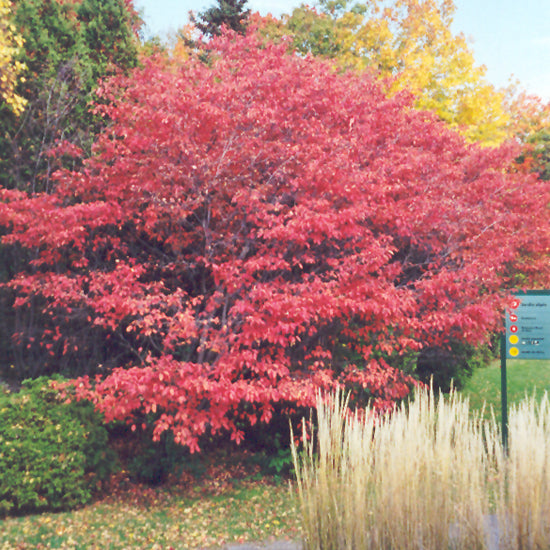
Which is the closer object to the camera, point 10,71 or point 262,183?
point 262,183

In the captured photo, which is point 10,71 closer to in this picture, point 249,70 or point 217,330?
point 249,70

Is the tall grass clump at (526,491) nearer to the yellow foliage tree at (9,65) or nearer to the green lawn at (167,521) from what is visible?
the green lawn at (167,521)

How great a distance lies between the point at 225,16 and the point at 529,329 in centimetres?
1743

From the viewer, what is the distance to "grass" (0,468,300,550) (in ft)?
19.2

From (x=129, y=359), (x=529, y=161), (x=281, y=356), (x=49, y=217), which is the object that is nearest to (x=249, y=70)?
(x=49, y=217)

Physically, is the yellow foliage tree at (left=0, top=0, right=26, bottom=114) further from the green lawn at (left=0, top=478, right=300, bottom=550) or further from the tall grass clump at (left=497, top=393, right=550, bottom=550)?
the tall grass clump at (left=497, top=393, right=550, bottom=550)

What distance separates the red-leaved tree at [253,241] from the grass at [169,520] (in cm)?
84

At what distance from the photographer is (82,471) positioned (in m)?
6.80

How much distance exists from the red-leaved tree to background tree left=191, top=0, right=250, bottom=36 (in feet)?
46.5

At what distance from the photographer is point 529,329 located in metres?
8.80

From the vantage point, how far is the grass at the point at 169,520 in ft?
19.2

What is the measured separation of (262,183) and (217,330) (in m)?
1.94

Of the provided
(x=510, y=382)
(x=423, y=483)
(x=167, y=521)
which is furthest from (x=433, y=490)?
(x=510, y=382)

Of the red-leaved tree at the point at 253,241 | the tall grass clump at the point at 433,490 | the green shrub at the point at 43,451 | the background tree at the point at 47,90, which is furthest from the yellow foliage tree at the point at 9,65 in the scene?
the tall grass clump at the point at 433,490
